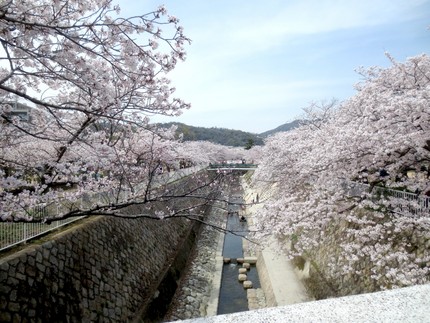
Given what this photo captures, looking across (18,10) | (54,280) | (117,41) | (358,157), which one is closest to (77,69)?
(117,41)

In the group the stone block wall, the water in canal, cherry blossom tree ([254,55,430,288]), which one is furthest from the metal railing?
the stone block wall

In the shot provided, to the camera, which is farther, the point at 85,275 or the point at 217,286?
the point at 217,286

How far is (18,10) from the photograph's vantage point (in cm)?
342

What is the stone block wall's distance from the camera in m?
5.76

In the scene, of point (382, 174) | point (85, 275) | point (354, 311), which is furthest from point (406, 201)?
point (85, 275)

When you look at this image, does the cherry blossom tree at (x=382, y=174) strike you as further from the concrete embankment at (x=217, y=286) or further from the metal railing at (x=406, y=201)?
the concrete embankment at (x=217, y=286)

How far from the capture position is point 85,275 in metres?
7.68

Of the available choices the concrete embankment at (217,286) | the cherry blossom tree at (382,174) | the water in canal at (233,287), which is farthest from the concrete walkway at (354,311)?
the concrete embankment at (217,286)

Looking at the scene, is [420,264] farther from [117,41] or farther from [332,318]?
[117,41]

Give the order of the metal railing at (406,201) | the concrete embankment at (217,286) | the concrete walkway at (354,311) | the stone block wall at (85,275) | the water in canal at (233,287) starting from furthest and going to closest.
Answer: the water in canal at (233,287), the concrete embankment at (217,286), the metal railing at (406,201), the stone block wall at (85,275), the concrete walkway at (354,311)

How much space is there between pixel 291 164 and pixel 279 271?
498 cm

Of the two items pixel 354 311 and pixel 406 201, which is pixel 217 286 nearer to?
pixel 406 201

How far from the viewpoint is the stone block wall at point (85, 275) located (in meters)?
5.76

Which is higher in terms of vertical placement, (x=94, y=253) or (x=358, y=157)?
(x=358, y=157)
